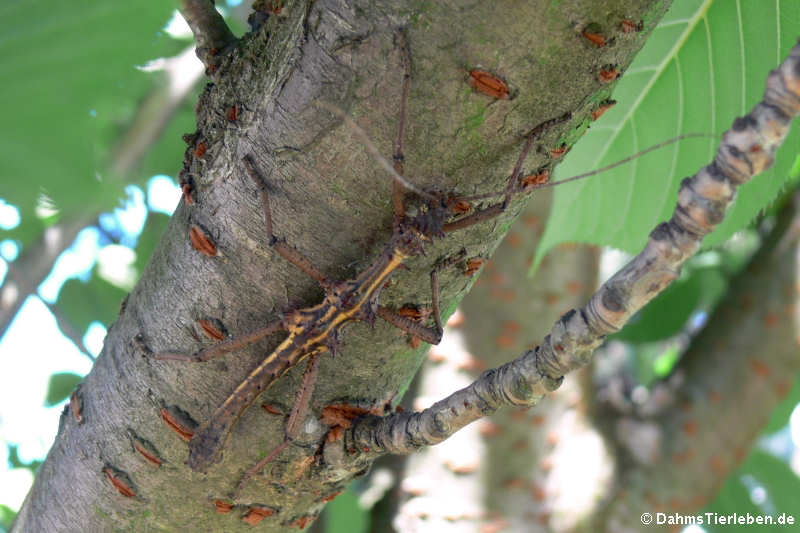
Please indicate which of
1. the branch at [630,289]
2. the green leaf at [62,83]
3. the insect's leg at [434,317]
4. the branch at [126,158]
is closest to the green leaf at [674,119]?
the insect's leg at [434,317]

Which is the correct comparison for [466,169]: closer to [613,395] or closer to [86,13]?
[86,13]

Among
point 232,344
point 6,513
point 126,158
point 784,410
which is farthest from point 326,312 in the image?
point 784,410

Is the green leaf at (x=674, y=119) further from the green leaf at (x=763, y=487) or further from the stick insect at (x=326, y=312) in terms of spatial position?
the green leaf at (x=763, y=487)

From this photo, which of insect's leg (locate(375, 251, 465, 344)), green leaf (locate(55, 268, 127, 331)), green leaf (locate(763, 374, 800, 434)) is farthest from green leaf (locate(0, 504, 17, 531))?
green leaf (locate(763, 374, 800, 434))

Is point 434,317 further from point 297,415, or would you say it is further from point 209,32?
point 209,32

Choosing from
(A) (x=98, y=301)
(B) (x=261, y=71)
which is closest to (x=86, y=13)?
(B) (x=261, y=71)

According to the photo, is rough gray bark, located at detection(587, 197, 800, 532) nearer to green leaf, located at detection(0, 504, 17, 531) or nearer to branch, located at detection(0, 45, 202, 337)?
green leaf, located at detection(0, 504, 17, 531)
